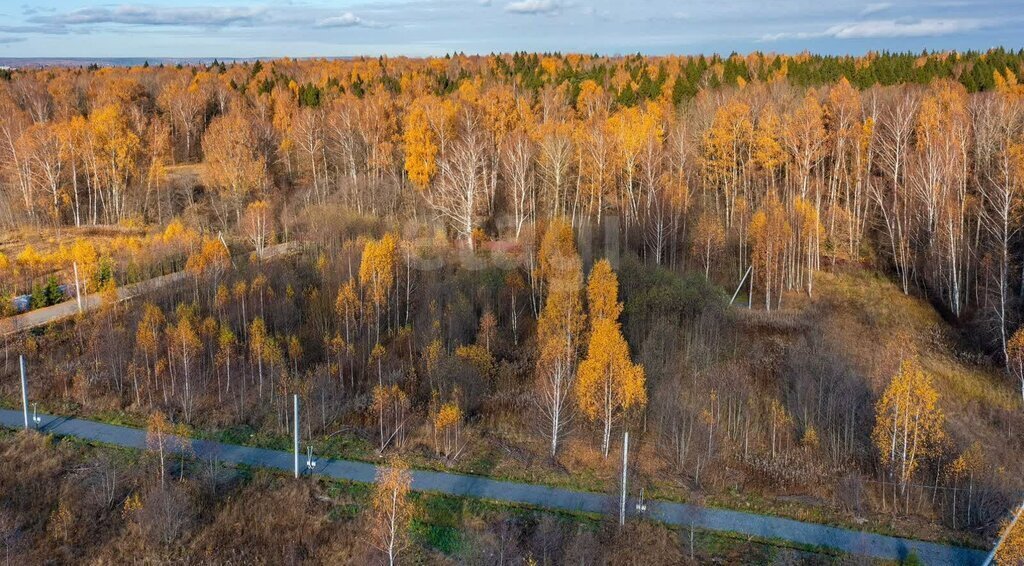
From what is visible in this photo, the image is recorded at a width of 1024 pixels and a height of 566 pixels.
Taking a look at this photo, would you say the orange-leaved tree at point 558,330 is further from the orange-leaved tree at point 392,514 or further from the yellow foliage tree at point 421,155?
the yellow foliage tree at point 421,155

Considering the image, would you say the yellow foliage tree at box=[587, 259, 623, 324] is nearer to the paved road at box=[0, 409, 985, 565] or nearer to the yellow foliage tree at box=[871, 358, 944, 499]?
the paved road at box=[0, 409, 985, 565]

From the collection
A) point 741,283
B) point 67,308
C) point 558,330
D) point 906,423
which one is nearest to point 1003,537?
point 906,423

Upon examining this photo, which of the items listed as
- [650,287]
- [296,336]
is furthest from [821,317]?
[296,336]

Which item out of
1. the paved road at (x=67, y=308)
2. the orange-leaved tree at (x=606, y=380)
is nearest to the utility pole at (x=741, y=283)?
the orange-leaved tree at (x=606, y=380)

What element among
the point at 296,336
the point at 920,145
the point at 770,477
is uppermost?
the point at 920,145

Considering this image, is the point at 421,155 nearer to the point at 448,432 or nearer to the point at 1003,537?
the point at 448,432

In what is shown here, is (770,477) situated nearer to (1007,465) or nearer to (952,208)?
(1007,465)
